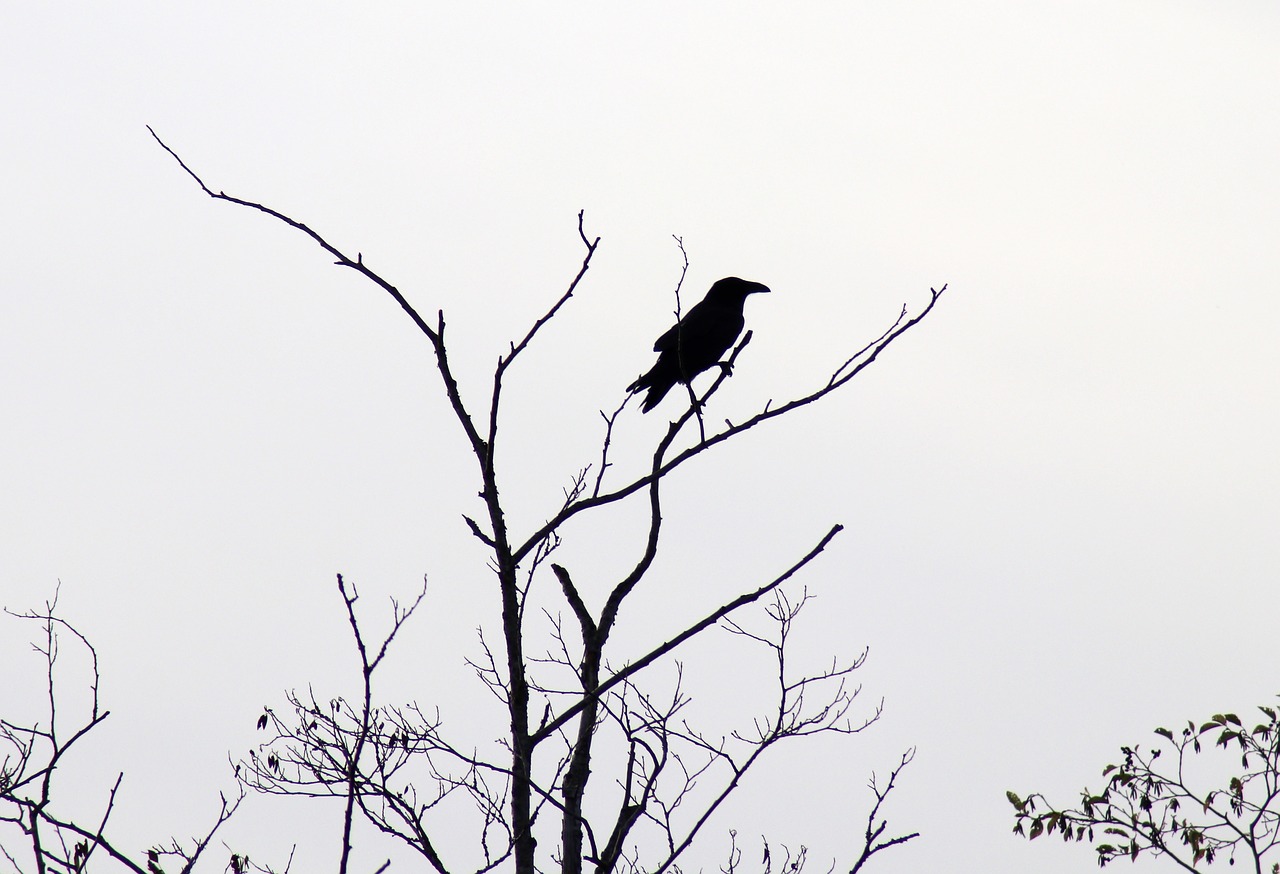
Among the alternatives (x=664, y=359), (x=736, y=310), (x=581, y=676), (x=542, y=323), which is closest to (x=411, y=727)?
(x=581, y=676)

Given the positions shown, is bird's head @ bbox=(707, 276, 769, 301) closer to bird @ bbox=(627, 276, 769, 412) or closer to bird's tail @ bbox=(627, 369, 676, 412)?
bird @ bbox=(627, 276, 769, 412)

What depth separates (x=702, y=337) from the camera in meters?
9.99

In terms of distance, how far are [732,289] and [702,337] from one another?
680 millimetres

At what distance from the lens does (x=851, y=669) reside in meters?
6.47

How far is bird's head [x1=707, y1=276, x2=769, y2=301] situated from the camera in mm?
10453

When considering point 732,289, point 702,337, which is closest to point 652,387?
point 702,337

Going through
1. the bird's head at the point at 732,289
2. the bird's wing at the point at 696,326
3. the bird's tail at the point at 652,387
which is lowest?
the bird's tail at the point at 652,387

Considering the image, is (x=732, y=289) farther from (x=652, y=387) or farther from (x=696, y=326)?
(x=652, y=387)

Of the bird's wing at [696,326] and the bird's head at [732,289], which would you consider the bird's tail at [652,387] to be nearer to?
the bird's wing at [696,326]

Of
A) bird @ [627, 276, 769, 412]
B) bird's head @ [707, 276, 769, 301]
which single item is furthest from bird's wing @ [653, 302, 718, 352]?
bird's head @ [707, 276, 769, 301]

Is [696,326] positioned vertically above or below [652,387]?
above

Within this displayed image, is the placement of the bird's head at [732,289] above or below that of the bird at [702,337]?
above

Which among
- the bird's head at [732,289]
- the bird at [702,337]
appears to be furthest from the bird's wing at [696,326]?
the bird's head at [732,289]

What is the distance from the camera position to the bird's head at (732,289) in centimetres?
1045
